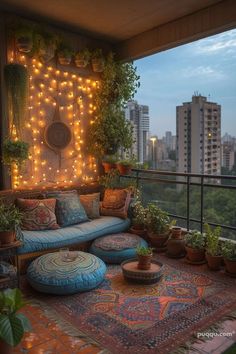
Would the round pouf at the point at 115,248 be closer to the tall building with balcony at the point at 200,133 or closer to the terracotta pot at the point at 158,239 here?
the terracotta pot at the point at 158,239

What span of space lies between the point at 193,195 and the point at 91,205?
145 cm

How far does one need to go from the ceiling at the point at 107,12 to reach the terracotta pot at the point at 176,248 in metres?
2.81

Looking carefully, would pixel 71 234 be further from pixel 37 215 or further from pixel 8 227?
pixel 8 227

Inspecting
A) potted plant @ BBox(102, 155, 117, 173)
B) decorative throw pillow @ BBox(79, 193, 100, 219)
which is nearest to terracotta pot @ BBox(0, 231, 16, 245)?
decorative throw pillow @ BBox(79, 193, 100, 219)

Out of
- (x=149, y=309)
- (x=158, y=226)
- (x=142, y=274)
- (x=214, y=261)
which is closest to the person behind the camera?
(x=149, y=309)

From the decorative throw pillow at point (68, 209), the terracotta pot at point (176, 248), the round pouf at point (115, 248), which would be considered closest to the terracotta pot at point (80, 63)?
the decorative throw pillow at point (68, 209)

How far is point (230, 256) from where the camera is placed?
135 inches

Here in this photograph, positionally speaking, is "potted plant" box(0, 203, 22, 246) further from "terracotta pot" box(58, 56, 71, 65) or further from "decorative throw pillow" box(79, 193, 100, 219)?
"terracotta pot" box(58, 56, 71, 65)

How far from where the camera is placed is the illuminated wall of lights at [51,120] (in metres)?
4.35

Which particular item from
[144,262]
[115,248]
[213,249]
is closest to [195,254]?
[213,249]

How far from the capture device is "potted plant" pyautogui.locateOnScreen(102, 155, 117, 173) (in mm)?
4973

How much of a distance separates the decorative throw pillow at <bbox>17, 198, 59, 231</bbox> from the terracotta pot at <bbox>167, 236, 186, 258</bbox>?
1.43 metres

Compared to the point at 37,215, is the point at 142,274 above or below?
below

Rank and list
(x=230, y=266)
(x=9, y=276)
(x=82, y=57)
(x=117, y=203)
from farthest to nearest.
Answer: (x=82, y=57) → (x=117, y=203) → (x=230, y=266) → (x=9, y=276)
